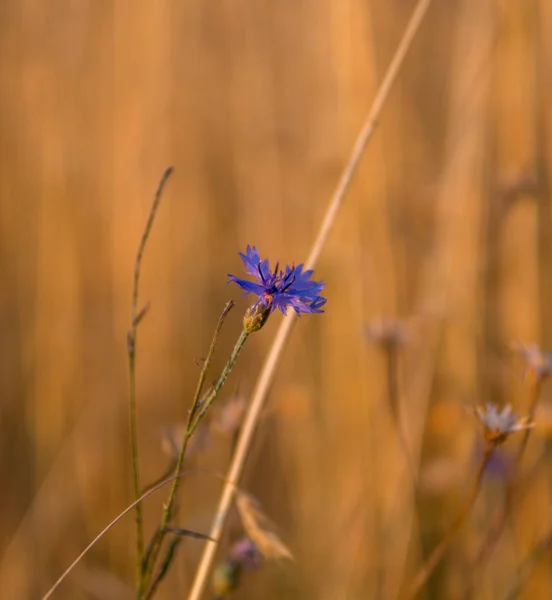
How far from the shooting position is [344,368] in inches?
40.0

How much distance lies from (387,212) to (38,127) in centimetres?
70

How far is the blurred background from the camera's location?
87 centimetres

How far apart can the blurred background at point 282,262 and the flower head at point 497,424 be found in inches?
8.4

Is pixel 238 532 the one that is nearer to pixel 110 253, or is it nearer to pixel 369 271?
pixel 369 271

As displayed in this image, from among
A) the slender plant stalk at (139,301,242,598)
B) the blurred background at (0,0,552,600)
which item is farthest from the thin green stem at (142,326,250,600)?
the blurred background at (0,0,552,600)

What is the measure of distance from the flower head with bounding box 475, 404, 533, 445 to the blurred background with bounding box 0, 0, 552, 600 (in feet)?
0.70

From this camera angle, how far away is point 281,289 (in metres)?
0.36

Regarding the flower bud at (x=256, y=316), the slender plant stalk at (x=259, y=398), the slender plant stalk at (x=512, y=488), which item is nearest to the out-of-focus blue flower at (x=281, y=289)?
the flower bud at (x=256, y=316)

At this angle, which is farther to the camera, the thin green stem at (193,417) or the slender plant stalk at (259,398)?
the slender plant stalk at (259,398)

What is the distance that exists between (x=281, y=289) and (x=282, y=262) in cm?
87

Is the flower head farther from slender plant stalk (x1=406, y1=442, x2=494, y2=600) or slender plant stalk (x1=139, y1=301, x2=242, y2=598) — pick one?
slender plant stalk (x1=139, y1=301, x2=242, y2=598)

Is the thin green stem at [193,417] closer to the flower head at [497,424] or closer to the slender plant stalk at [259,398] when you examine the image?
the slender plant stalk at [259,398]

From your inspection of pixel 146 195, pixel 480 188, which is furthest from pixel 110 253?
pixel 480 188

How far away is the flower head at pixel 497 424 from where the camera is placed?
0.45 metres
